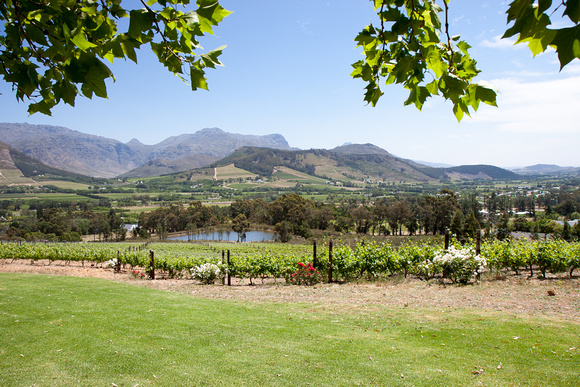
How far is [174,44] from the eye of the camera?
160 centimetres

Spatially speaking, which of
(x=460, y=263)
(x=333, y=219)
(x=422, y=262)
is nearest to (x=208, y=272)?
(x=422, y=262)

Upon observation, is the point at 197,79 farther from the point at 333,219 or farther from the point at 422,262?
the point at 333,219

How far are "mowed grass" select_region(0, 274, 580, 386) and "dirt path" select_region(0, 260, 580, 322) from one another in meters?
0.71

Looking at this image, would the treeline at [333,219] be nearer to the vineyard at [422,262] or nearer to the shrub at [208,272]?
the shrub at [208,272]

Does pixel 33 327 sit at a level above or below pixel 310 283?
above

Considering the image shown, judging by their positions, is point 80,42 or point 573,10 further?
point 80,42

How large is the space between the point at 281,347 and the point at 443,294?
499 cm

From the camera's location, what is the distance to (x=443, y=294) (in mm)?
7398

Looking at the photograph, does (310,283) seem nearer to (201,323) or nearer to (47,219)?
(201,323)

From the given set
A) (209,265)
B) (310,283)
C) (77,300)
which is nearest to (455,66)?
(77,300)

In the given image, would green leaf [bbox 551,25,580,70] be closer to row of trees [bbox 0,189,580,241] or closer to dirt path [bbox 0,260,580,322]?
dirt path [bbox 0,260,580,322]

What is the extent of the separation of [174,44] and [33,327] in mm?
5575

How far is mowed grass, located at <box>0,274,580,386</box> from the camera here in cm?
328

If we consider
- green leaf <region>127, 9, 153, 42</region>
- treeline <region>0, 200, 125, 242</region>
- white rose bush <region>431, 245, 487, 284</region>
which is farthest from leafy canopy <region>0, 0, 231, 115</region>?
treeline <region>0, 200, 125, 242</region>
